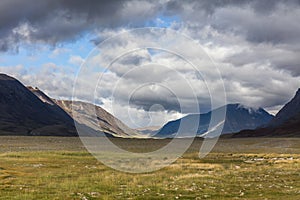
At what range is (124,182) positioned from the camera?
143 ft

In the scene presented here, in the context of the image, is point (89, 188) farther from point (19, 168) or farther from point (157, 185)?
point (19, 168)

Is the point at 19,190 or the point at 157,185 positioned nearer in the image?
the point at 19,190

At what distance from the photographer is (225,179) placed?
149ft

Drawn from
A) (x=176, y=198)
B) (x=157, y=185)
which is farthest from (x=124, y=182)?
(x=176, y=198)

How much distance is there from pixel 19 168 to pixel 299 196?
131ft

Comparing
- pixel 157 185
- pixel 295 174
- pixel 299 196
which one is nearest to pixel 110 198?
pixel 157 185

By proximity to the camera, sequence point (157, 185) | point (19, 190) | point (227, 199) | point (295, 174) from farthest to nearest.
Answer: point (295, 174), point (157, 185), point (19, 190), point (227, 199)

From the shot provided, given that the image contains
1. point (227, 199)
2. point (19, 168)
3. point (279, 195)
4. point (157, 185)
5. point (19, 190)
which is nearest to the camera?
point (227, 199)

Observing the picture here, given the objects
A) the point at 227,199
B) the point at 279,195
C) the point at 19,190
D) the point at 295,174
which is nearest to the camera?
the point at 227,199

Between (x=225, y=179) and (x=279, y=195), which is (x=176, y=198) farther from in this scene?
(x=225, y=179)

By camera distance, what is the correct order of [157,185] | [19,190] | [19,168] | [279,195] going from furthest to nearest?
[19,168] < [157,185] < [19,190] < [279,195]

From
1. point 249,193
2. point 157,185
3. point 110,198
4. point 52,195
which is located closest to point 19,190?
point 52,195

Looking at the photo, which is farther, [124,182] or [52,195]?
[124,182]

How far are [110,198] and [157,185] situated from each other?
873 centimetres
